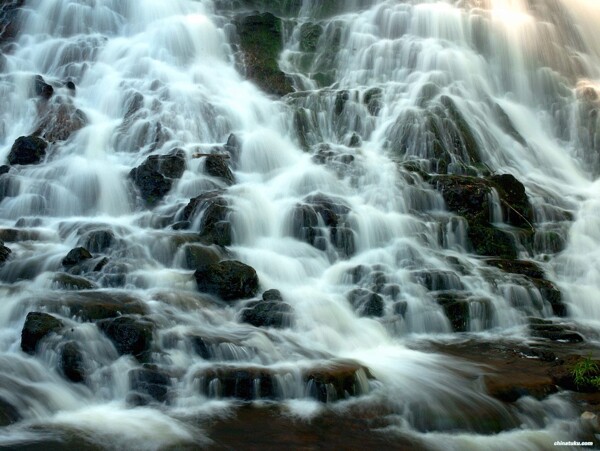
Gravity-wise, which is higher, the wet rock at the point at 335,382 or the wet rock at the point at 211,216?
the wet rock at the point at 211,216

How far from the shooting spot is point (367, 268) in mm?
12078

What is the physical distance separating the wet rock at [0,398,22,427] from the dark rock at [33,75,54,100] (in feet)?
39.9

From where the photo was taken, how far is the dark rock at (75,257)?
11031 mm

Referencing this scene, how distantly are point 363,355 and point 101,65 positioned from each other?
529 inches

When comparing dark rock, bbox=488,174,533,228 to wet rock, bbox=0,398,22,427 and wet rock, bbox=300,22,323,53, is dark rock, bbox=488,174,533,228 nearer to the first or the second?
wet rock, bbox=300,22,323,53

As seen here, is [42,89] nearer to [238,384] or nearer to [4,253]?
[4,253]

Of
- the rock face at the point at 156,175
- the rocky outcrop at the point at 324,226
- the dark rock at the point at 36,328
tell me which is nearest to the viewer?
the dark rock at the point at 36,328

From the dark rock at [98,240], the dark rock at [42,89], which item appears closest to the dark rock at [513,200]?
the dark rock at [98,240]

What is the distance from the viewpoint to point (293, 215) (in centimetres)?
1338

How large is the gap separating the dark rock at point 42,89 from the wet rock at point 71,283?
8649 mm

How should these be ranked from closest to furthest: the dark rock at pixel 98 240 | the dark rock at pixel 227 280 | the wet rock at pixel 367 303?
the dark rock at pixel 227 280 < the wet rock at pixel 367 303 < the dark rock at pixel 98 240

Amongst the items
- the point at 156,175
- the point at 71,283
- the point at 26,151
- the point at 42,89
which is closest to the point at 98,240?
the point at 71,283

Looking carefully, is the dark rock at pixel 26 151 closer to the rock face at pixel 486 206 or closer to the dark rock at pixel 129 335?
the dark rock at pixel 129 335

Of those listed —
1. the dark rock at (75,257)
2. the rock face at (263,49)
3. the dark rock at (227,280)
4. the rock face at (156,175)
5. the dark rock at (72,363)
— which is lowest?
the dark rock at (72,363)
